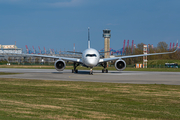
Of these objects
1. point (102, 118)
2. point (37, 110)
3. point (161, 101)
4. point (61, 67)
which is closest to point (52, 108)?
point (37, 110)

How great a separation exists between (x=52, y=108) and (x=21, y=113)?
1.38 meters

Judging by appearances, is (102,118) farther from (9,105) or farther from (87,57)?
(87,57)

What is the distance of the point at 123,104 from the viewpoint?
11.3m

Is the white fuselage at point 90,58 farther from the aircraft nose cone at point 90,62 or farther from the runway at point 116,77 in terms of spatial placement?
the runway at point 116,77

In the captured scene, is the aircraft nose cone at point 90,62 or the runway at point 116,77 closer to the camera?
the runway at point 116,77

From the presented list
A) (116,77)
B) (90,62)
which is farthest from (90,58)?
(116,77)

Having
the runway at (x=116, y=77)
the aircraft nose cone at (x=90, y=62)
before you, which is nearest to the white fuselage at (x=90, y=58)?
the aircraft nose cone at (x=90, y=62)

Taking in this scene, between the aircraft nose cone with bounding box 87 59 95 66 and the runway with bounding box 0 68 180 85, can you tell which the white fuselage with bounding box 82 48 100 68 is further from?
the runway with bounding box 0 68 180 85

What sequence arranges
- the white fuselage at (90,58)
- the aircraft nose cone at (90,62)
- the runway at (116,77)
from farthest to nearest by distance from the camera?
the white fuselage at (90,58)
the aircraft nose cone at (90,62)
the runway at (116,77)

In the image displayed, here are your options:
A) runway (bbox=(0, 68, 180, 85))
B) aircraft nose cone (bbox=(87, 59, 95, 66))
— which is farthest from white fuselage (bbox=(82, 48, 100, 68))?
runway (bbox=(0, 68, 180, 85))

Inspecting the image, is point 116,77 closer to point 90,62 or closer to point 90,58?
point 90,62

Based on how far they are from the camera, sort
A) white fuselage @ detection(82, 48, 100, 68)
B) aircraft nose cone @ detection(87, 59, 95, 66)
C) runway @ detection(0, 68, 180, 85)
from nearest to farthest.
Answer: runway @ detection(0, 68, 180, 85)
aircraft nose cone @ detection(87, 59, 95, 66)
white fuselage @ detection(82, 48, 100, 68)

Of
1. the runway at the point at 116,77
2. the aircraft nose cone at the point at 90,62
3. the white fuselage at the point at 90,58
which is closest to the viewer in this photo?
the runway at the point at 116,77

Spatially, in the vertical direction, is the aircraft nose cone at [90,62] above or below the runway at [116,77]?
above
